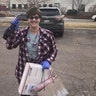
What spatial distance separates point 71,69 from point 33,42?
5.08 meters

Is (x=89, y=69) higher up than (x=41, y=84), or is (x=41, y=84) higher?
(x=41, y=84)

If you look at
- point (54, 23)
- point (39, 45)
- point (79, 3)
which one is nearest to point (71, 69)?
point (39, 45)

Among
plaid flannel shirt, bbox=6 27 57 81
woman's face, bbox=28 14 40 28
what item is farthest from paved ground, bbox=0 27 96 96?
woman's face, bbox=28 14 40 28

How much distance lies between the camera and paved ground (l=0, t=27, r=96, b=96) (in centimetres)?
744

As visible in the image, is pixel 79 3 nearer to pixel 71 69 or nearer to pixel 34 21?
pixel 71 69

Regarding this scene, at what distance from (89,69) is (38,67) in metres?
5.40

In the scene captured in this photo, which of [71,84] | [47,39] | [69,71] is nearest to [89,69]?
[69,71]

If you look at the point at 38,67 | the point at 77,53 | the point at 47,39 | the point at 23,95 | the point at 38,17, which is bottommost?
the point at 77,53

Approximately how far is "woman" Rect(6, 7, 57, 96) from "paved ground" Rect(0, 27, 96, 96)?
2.38 metres

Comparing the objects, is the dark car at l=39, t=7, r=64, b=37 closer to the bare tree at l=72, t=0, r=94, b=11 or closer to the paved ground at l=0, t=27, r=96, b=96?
the paved ground at l=0, t=27, r=96, b=96

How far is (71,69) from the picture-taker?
9688 mm

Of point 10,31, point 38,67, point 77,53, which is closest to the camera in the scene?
point 38,67

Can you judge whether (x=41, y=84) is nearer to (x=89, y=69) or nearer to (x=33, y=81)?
(x=33, y=81)

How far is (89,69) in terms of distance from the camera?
973 centimetres
